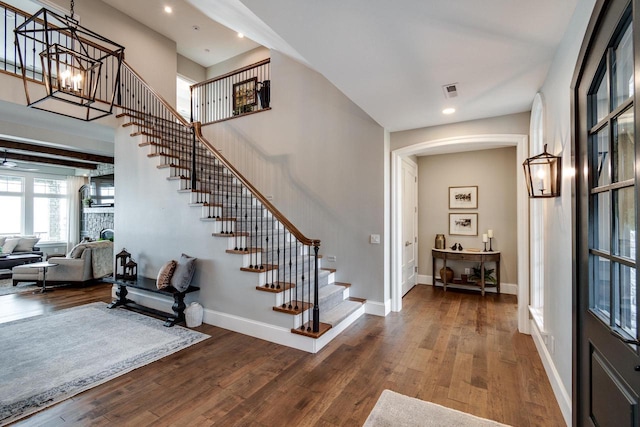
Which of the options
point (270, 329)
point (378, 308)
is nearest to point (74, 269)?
point (270, 329)

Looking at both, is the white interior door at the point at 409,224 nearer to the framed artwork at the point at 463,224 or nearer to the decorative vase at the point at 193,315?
the framed artwork at the point at 463,224

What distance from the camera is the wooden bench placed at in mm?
3848

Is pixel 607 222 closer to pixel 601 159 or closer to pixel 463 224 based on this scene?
pixel 601 159

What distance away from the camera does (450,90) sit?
2.97m

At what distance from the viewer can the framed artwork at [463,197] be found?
553 cm

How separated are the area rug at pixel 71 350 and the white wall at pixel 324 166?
2377 millimetres

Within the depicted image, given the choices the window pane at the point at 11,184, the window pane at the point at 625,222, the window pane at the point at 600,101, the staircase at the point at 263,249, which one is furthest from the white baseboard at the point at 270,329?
the window pane at the point at 11,184

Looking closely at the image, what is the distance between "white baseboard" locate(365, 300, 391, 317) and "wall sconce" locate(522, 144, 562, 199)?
2446mm

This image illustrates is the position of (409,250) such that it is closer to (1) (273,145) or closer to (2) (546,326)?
(2) (546,326)

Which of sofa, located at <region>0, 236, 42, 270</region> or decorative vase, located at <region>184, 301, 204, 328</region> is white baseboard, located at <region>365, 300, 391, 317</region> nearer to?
decorative vase, located at <region>184, 301, 204, 328</region>

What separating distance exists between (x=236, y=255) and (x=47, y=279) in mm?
5081

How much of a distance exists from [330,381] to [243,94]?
6.65 m

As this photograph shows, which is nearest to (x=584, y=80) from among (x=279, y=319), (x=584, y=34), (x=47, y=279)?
(x=584, y=34)

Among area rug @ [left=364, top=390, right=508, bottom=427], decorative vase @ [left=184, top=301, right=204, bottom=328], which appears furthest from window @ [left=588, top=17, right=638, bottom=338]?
decorative vase @ [left=184, top=301, right=204, bottom=328]
